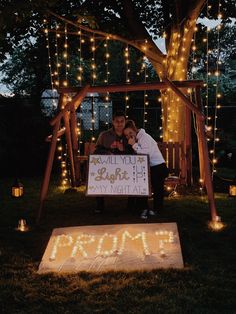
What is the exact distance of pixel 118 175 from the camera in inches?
263

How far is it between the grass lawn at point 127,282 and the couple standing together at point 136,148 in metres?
0.49

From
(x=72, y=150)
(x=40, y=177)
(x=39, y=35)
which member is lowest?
(x=40, y=177)

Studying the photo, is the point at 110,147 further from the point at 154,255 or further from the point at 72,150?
the point at 154,255

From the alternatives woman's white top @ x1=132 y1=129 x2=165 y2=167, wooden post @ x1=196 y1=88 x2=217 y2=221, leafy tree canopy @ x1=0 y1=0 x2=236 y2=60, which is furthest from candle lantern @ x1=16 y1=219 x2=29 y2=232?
leafy tree canopy @ x1=0 y1=0 x2=236 y2=60

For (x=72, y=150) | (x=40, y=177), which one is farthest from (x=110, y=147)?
(x=40, y=177)

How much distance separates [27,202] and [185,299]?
4858mm

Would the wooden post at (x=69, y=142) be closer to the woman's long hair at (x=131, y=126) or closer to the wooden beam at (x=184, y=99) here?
the woman's long hair at (x=131, y=126)

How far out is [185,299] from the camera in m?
4.01

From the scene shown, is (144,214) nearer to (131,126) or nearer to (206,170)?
(206,170)

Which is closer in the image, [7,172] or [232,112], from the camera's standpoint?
[7,172]

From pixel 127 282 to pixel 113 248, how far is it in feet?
3.02

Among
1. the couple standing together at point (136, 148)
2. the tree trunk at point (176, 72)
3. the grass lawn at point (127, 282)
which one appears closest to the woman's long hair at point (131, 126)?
the couple standing together at point (136, 148)

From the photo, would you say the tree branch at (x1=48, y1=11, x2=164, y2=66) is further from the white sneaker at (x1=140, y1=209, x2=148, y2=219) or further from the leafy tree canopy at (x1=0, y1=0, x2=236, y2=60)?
the white sneaker at (x1=140, y1=209, x2=148, y2=219)

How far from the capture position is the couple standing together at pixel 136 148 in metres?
6.98
